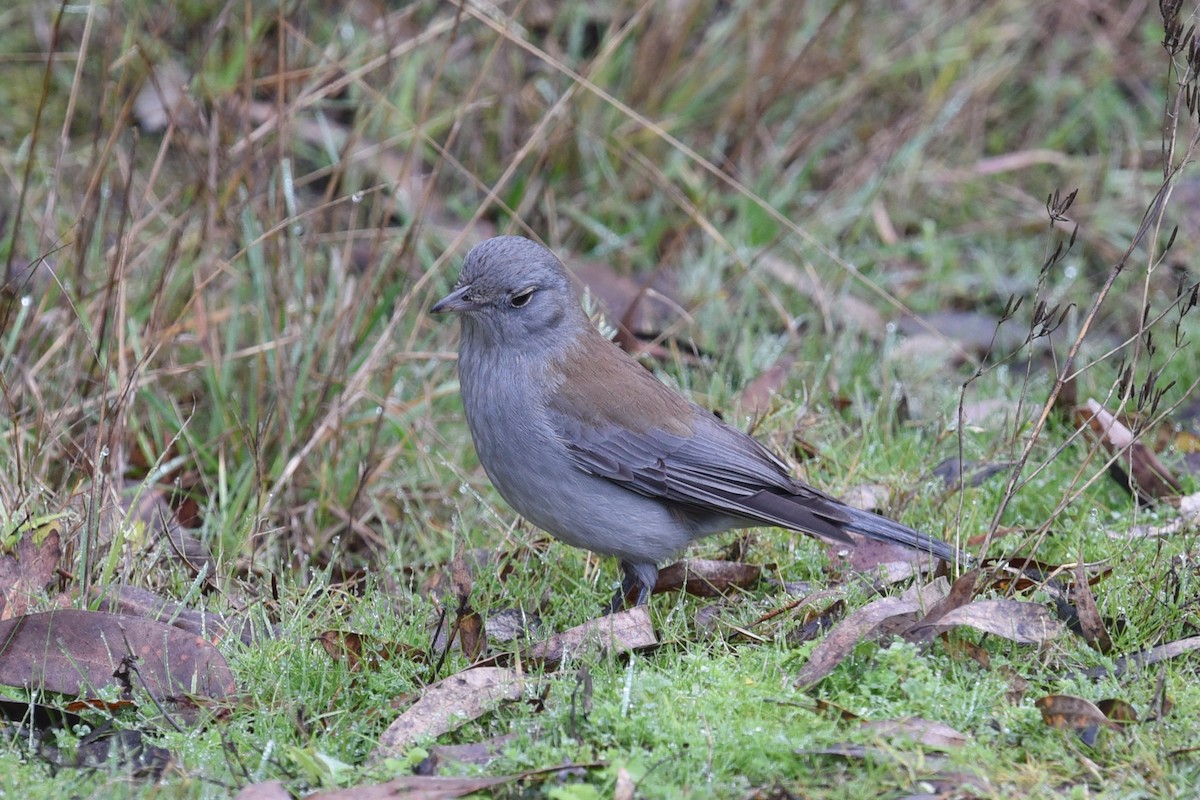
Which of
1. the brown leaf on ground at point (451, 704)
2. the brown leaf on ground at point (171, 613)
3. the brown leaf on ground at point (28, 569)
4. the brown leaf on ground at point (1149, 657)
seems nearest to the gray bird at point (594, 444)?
the brown leaf on ground at point (1149, 657)

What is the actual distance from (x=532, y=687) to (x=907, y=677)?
949mm

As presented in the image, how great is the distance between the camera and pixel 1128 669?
3539 millimetres

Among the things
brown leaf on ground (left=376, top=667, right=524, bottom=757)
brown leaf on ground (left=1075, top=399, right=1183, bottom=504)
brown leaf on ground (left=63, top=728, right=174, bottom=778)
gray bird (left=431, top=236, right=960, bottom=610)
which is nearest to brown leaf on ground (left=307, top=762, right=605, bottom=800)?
brown leaf on ground (left=376, top=667, right=524, bottom=757)

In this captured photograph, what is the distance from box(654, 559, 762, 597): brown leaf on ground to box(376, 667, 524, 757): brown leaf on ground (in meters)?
0.96

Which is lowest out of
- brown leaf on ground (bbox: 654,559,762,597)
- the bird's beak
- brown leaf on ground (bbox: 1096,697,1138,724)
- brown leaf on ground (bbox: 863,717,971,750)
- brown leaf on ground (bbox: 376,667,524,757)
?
brown leaf on ground (bbox: 654,559,762,597)

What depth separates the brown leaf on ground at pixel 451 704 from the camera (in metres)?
3.40

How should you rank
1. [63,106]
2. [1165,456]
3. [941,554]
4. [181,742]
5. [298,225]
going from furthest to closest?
[63,106] < [298,225] < [1165,456] < [941,554] < [181,742]

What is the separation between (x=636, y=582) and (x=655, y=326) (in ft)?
7.72

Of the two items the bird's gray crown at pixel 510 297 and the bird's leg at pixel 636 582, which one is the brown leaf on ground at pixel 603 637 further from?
the bird's gray crown at pixel 510 297

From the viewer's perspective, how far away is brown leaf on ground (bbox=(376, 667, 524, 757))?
3.40 metres

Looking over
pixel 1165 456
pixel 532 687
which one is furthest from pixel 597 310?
pixel 532 687

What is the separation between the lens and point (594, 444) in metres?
4.43

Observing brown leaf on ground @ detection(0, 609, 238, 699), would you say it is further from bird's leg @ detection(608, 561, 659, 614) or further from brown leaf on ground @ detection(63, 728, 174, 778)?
bird's leg @ detection(608, 561, 659, 614)

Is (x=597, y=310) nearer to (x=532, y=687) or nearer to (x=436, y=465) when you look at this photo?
(x=436, y=465)
